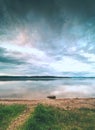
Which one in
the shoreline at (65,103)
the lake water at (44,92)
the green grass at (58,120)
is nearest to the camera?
the green grass at (58,120)

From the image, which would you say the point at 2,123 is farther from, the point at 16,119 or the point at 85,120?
the point at 85,120

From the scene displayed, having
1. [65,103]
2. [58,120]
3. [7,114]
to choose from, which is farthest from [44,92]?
[58,120]

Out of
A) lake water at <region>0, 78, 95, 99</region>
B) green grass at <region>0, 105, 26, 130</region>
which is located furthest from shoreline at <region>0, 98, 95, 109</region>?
lake water at <region>0, 78, 95, 99</region>

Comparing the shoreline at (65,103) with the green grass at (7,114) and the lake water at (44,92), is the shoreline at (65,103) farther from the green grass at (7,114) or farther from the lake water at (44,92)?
the lake water at (44,92)

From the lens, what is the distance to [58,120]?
1316 cm

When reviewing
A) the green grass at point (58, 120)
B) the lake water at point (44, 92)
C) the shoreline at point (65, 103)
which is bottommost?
the green grass at point (58, 120)

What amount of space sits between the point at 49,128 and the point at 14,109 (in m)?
4.17

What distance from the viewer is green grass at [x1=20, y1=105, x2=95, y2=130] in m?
11.8

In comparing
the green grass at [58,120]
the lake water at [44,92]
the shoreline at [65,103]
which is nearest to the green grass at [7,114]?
the green grass at [58,120]

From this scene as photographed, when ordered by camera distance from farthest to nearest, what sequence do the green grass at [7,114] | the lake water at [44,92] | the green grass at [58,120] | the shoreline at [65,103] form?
the lake water at [44,92], the shoreline at [65,103], the green grass at [7,114], the green grass at [58,120]

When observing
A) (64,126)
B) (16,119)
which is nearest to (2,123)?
(16,119)

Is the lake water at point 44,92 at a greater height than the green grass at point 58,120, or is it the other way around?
the lake water at point 44,92

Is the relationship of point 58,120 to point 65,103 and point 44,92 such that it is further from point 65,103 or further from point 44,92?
point 44,92

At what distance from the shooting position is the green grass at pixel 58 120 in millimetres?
11820
